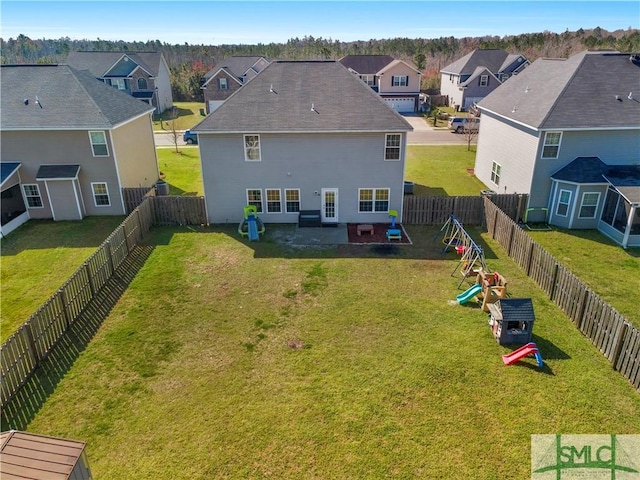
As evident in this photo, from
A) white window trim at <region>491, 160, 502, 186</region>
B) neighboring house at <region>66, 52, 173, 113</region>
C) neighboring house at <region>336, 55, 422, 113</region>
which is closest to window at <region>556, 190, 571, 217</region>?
white window trim at <region>491, 160, 502, 186</region>

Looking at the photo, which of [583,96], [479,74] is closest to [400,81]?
[479,74]

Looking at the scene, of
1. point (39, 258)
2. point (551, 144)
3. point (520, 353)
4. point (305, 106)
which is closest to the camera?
point (520, 353)

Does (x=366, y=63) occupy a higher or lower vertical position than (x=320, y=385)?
higher

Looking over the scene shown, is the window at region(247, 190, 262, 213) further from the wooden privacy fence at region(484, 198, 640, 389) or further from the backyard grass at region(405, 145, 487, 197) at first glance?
the wooden privacy fence at region(484, 198, 640, 389)

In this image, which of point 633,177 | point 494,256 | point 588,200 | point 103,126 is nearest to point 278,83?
point 103,126

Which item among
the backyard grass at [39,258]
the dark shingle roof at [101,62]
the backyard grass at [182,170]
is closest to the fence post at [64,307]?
the backyard grass at [39,258]

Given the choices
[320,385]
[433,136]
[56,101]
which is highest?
[56,101]

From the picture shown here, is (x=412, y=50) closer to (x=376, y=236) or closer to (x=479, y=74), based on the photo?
(x=479, y=74)

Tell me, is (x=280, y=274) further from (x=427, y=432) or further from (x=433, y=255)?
(x=427, y=432)
